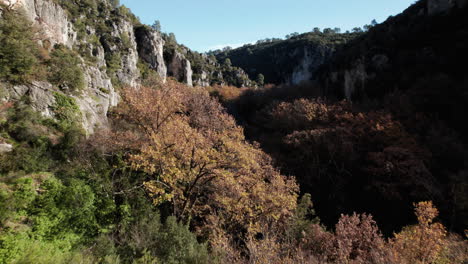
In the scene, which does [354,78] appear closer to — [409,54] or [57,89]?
[409,54]

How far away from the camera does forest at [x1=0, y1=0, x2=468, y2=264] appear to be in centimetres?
976

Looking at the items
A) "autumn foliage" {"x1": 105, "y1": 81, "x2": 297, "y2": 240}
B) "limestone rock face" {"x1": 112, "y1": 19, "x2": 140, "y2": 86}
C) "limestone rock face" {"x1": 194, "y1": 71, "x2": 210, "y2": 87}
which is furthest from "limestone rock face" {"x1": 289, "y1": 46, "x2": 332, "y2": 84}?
"autumn foliage" {"x1": 105, "y1": 81, "x2": 297, "y2": 240}

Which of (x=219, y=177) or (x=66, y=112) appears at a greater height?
(x=66, y=112)

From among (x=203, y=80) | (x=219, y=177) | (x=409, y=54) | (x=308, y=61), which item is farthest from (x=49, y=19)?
(x=308, y=61)

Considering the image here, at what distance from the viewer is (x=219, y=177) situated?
13.4m

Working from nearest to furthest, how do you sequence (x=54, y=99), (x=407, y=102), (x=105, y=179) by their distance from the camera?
(x=105, y=179) < (x=54, y=99) < (x=407, y=102)

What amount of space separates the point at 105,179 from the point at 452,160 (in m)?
26.4

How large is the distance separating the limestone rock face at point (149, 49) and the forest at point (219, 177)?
17007 millimetres

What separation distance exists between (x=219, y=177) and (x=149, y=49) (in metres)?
46.4

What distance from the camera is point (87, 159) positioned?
46.1 feet

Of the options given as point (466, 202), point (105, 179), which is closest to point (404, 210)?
point (466, 202)

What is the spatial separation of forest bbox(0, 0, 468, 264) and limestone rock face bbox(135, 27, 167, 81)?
1701 cm

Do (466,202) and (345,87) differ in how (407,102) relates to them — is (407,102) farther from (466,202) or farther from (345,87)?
(345,87)

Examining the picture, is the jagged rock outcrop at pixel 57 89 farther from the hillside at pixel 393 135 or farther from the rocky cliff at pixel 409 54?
the rocky cliff at pixel 409 54
